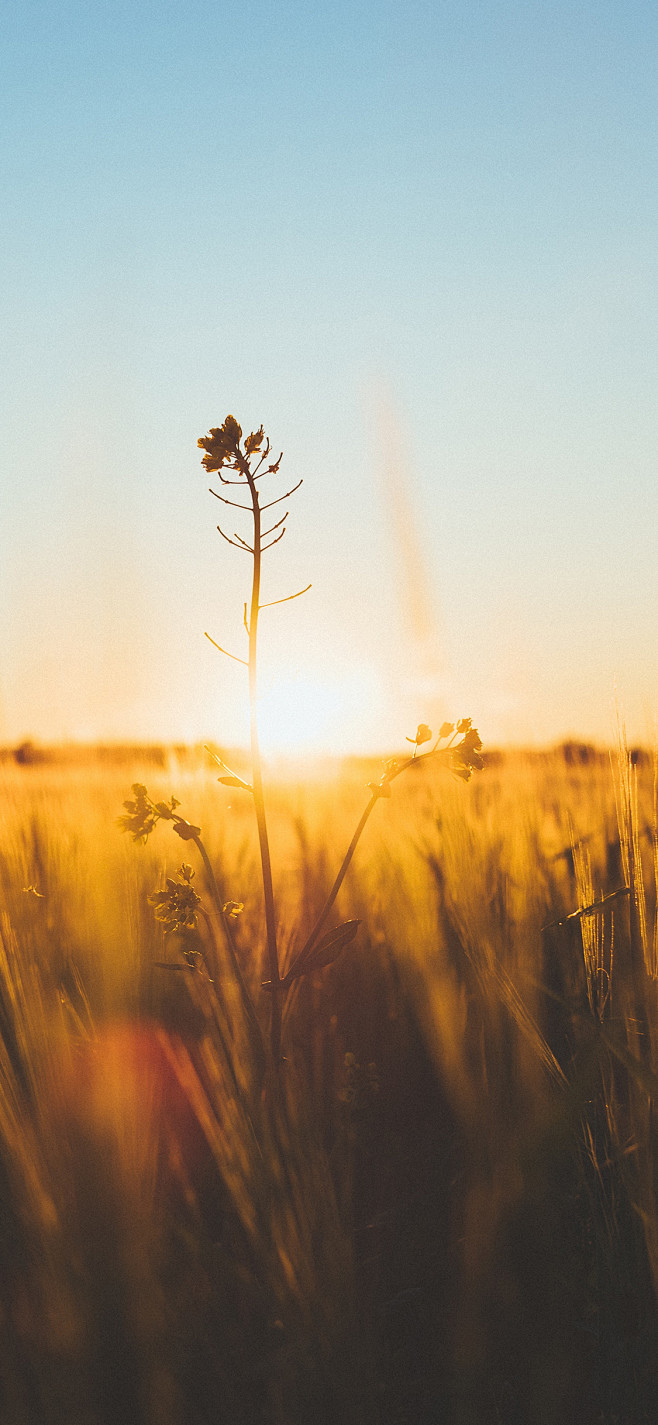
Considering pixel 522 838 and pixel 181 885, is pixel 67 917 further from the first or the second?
pixel 522 838

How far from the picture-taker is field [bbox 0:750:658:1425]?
3.66ft

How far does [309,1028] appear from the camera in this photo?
194 centimetres

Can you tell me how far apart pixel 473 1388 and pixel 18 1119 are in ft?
2.36

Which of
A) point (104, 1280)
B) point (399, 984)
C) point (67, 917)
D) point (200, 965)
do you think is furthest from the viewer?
point (399, 984)

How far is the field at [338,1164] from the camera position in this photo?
1115mm

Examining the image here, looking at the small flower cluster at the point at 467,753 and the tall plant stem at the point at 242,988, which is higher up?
the small flower cluster at the point at 467,753

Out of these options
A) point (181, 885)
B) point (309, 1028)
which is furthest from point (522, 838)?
point (181, 885)

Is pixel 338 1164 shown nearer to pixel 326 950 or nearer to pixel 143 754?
pixel 326 950

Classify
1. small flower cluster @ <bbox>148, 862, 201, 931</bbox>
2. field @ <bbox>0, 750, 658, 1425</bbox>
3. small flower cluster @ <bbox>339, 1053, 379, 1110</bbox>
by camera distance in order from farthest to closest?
small flower cluster @ <bbox>339, 1053, 379, 1110</bbox>, small flower cluster @ <bbox>148, 862, 201, 931</bbox>, field @ <bbox>0, 750, 658, 1425</bbox>

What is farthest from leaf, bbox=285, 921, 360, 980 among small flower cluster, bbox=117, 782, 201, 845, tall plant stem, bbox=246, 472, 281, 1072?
small flower cluster, bbox=117, 782, 201, 845

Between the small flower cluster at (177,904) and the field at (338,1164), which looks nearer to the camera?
the field at (338,1164)

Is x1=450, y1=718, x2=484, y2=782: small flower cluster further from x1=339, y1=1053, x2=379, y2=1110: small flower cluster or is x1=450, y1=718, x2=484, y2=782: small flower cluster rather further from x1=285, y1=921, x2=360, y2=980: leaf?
x1=339, y1=1053, x2=379, y2=1110: small flower cluster

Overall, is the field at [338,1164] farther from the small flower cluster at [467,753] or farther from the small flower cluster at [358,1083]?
the small flower cluster at [467,753]

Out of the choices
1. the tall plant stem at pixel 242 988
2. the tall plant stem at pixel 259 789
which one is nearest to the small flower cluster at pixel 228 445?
the tall plant stem at pixel 259 789
